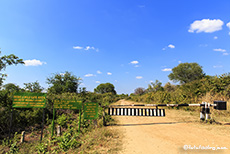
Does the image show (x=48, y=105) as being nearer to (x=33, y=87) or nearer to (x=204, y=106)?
(x=33, y=87)

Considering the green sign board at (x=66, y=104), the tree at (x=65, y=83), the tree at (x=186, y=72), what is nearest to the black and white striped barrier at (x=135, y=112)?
the green sign board at (x=66, y=104)

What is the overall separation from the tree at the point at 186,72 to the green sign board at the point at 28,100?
51.6m

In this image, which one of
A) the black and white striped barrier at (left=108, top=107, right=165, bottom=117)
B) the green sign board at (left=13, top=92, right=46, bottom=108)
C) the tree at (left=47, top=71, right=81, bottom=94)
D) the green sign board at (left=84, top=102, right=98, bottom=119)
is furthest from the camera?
the tree at (left=47, top=71, right=81, bottom=94)

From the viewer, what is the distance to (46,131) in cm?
779

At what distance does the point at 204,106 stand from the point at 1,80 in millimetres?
16190

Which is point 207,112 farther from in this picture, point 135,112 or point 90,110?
point 90,110

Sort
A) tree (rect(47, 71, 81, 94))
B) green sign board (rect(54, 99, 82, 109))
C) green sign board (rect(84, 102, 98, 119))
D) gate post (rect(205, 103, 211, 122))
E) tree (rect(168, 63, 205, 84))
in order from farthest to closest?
tree (rect(168, 63, 205, 84)) → tree (rect(47, 71, 81, 94)) → gate post (rect(205, 103, 211, 122)) → green sign board (rect(84, 102, 98, 119)) → green sign board (rect(54, 99, 82, 109))

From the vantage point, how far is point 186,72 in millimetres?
48969

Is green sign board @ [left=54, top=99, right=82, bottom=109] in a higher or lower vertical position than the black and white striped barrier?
higher

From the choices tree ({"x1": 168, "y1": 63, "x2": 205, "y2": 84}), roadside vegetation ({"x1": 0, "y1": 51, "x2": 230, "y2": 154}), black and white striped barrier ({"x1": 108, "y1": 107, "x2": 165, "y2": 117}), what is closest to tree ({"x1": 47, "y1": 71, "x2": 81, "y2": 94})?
roadside vegetation ({"x1": 0, "y1": 51, "x2": 230, "y2": 154})

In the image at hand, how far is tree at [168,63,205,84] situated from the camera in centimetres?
4712

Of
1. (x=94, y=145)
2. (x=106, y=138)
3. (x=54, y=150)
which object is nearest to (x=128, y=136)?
(x=106, y=138)

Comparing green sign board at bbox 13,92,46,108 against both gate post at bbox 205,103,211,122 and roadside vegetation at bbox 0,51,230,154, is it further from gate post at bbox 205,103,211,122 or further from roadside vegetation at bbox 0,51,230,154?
gate post at bbox 205,103,211,122

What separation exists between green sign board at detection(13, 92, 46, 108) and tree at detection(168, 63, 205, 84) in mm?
51636
